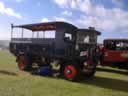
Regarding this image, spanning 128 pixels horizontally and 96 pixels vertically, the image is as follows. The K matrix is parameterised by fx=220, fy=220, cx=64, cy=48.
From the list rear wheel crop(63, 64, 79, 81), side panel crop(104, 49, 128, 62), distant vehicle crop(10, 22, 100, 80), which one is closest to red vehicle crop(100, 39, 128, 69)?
side panel crop(104, 49, 128, 62)

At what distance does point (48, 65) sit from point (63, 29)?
106 inches

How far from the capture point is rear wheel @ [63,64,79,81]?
11.9m

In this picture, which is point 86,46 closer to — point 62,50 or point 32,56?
point 62,50

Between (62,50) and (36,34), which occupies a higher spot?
(36,34)

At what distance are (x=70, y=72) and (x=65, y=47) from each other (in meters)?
1.49

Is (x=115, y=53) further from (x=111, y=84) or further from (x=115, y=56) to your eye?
(x=111, y=84)

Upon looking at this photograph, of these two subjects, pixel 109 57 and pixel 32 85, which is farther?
pixel 109 57

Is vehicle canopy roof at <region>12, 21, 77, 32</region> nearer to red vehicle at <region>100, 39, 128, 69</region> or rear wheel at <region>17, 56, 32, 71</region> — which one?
rear wheel at <region>17, 56, 32, 71</region>

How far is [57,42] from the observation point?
1286cm

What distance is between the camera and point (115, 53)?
17047mm

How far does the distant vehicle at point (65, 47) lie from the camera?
12.2 meters

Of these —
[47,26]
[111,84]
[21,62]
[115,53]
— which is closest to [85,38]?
[47,26]

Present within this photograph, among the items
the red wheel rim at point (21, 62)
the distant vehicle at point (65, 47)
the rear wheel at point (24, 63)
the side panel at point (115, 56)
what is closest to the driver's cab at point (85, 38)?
the distant vehicle at point (65, 47)

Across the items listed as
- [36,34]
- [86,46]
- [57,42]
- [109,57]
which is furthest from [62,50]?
[109,57]
